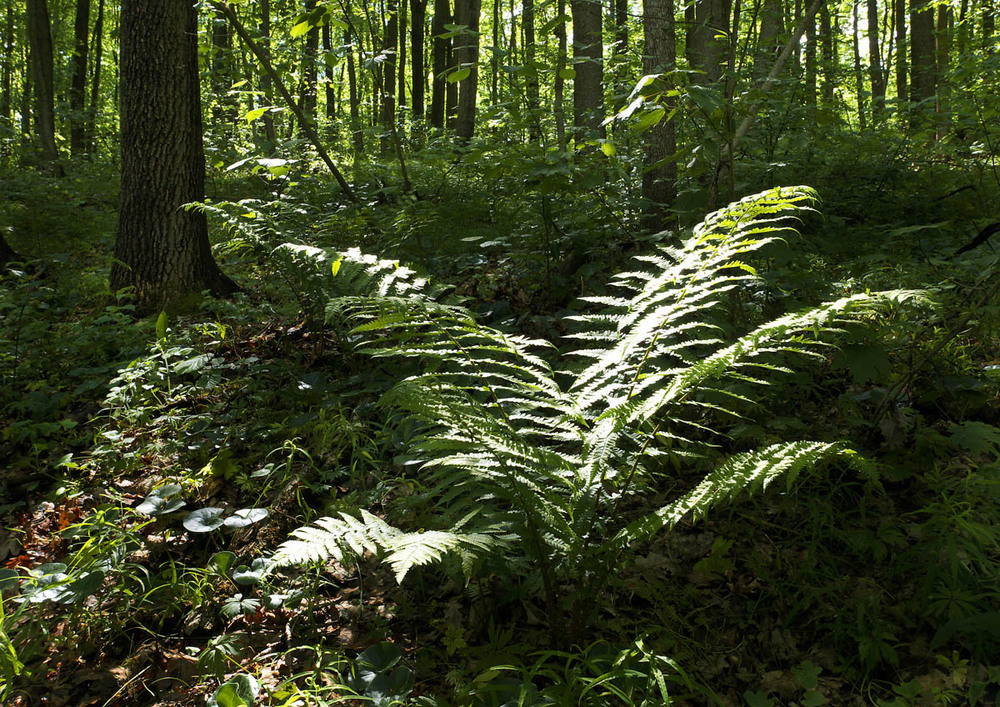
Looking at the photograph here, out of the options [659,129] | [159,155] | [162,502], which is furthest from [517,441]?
[159,155]

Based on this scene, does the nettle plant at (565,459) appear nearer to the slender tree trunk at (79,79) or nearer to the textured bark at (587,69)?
the textured bark at (587,69)

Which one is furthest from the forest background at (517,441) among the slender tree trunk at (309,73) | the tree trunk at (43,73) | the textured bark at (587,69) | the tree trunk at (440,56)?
the tree trunk at (440,56)

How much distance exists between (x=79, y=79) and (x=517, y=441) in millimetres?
15385

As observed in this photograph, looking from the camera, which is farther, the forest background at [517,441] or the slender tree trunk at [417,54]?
the slender tree trunk at [417,54]

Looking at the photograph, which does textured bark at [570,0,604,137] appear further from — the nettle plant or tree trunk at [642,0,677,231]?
the nettle plant

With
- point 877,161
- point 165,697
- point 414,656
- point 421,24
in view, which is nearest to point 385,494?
point 414,656

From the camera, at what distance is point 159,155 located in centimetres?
451

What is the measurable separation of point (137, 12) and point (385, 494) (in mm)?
4101

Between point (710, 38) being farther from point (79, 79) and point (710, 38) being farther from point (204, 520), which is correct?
point (79, 79)

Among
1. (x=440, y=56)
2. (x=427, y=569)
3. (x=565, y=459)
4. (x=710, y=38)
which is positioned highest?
(x=440, y=56)

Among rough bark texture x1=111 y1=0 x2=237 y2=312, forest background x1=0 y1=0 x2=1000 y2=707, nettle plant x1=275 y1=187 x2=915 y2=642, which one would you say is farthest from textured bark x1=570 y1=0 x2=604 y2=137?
nettle plant x1=275 y1=187 x2=915 y2=642

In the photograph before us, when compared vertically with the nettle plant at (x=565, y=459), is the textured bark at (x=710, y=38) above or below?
above

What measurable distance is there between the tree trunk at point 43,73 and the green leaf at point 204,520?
9.34m

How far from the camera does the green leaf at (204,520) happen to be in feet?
7.45
